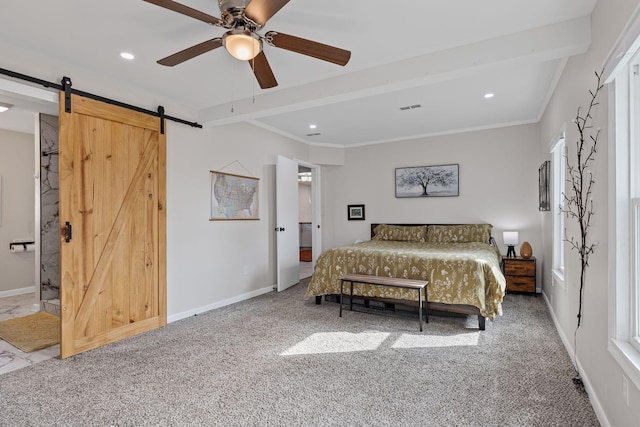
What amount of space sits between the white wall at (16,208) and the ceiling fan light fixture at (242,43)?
5.02 meters

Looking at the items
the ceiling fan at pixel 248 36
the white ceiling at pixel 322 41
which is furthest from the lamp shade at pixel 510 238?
the ceiling fan at pixel 248 36

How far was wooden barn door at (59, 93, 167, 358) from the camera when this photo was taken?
2961mm

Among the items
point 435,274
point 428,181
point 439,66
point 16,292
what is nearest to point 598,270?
point 435,274

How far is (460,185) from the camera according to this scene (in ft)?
18.9

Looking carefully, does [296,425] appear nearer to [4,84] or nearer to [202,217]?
[202,217]

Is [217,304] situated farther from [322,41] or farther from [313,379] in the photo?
[322,41]

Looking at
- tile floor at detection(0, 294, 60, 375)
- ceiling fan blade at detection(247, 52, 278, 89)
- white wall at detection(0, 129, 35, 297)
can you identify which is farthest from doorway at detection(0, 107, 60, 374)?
ceiling fan blade at detection(247, 52, 278, 89)

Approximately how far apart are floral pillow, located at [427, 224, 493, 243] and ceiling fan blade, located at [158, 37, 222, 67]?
14.5 ft

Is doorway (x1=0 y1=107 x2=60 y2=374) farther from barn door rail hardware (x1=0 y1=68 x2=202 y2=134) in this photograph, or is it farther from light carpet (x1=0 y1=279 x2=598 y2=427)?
light carpet (x1=0 y1=279 x2=598 y2=427)

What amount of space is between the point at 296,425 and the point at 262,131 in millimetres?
4207

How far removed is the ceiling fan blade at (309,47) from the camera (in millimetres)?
2053

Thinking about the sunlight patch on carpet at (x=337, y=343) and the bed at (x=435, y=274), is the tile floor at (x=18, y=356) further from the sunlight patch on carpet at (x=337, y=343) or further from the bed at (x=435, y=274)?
the bed at (x=435, y=274)

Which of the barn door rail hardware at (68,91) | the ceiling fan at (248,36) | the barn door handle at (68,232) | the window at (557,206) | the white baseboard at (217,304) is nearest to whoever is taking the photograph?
the ceiling fan at (248,36)

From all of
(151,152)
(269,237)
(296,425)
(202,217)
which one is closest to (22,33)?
(151,152)
